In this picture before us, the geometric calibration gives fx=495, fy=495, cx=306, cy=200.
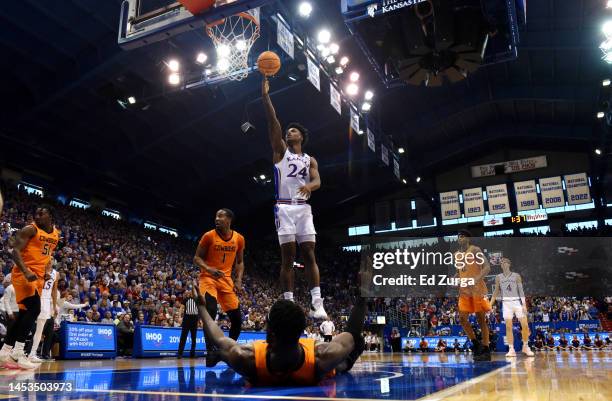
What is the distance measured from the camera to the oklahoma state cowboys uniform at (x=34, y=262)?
17.7 feet

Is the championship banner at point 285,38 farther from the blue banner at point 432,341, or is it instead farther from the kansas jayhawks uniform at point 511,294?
the blue banner at point 432,341

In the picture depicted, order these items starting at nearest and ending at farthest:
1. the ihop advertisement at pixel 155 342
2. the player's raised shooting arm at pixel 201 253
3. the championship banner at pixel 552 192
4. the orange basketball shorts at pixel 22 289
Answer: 1. the orange basketball shorts at pixel 22 289
2. the player's raised shooting arm at pixel 201 253
3. the ihop advertisement at pixel 155 342
4. the championship banner at pixel 552 192

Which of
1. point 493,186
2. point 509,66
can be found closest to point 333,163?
point 509,66

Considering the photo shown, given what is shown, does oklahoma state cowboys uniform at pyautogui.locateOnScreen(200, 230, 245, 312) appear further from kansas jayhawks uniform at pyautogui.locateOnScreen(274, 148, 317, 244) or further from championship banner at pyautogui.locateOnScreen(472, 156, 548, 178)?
championship banner at pyautogui.locateOnScreen(472, 156, 548, 178)

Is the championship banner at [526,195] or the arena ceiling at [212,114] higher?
the arena ceiling at [212,114]

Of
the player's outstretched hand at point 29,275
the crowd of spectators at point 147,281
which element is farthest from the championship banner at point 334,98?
the player's outstretched hand at point 29,275

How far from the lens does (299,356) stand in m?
3.16

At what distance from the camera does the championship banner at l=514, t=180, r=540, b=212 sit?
30438 millimetres

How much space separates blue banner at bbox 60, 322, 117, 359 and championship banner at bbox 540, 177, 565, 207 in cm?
2720

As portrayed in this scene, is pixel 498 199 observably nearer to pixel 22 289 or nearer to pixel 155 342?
pixel 155 342

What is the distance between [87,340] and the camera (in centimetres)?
1093

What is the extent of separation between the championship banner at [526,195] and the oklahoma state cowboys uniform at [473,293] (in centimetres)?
2570

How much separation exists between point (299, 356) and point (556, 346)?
1834cm

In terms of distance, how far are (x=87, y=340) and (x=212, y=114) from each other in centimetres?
1113
